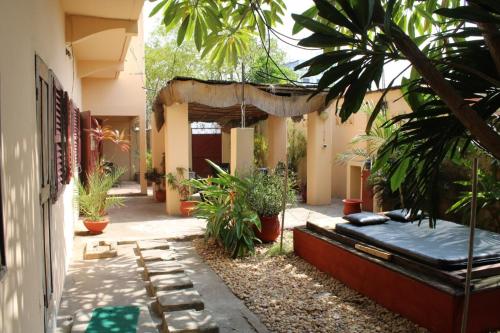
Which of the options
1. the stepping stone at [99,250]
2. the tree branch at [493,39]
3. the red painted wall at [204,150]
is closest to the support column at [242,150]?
the stepping stone at [99,250]

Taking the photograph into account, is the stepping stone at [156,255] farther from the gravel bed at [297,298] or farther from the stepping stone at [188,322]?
the stepping stone at [188,322]

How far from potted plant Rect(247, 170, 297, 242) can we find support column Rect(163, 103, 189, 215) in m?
2.83

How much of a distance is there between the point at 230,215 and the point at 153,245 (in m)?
1.19

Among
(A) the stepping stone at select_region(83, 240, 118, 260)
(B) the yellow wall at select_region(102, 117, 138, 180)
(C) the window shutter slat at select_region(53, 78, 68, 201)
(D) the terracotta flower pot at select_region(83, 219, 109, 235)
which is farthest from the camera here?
(B) the yellow wall at select_region(102, 117, 138, 180)

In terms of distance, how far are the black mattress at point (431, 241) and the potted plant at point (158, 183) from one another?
6.58 m

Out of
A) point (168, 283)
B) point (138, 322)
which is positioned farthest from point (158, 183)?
point (138, 322)

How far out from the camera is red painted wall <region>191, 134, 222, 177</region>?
638 inches

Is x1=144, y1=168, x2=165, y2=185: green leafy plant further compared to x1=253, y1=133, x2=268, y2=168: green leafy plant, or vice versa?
x1=253, y1=133, x2=268, y2=168: green leafy plant

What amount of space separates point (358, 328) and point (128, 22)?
449 centimetres

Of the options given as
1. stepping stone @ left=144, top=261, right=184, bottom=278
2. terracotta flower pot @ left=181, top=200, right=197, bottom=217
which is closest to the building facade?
stepping stone @ left=144, top=261, right=184, bottom=278

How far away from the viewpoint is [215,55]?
3.75m

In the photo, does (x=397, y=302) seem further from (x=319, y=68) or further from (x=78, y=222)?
(x=78, y=222)

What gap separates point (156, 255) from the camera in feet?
18.5

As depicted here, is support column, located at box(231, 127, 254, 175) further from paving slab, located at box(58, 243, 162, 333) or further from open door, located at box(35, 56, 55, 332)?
open door, located at box(35, 56, 55, 332)
